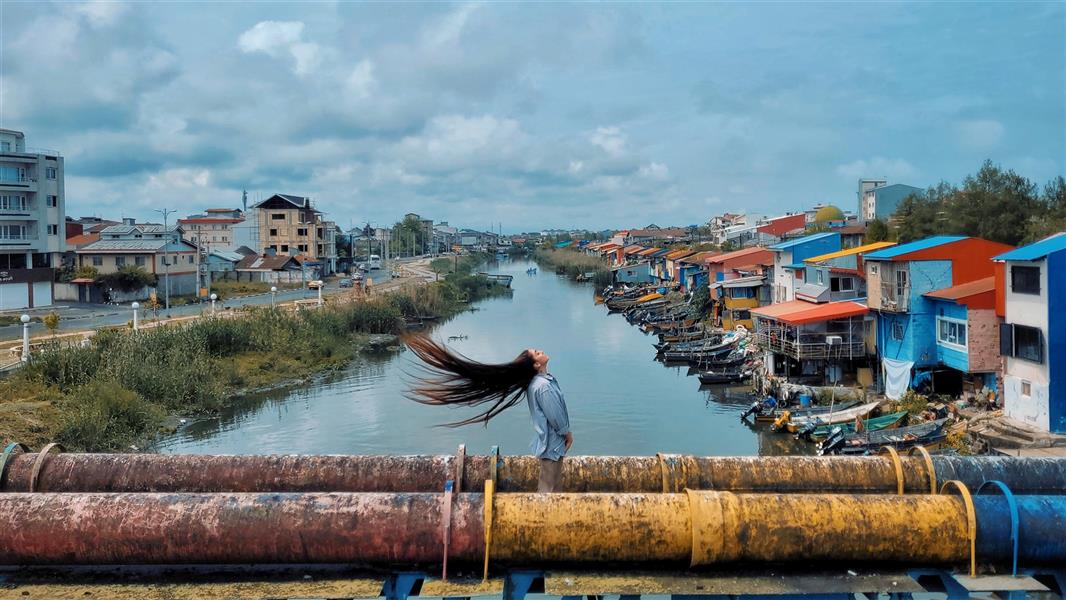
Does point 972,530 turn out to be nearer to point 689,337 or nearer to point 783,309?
point 783,309

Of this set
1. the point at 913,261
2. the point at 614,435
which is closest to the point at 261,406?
the point at 614,435

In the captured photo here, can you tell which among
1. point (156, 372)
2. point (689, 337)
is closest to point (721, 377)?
point (689, 337)

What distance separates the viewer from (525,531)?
393 cm

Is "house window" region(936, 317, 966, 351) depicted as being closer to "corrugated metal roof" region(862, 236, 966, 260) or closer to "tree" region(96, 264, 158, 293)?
"corrugated metal roof" region(862, 236, 966, 260)

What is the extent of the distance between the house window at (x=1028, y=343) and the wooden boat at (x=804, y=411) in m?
4.12

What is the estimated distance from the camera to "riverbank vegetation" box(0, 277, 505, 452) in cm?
1565

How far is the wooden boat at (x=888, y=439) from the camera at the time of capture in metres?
14.8

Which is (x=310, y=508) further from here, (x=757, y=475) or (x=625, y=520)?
(x=757, y=475)

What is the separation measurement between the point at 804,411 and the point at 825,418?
3.65 ft

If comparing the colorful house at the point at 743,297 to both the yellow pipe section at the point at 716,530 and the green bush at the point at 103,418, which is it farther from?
the yellow pipe section at the point at 716,530

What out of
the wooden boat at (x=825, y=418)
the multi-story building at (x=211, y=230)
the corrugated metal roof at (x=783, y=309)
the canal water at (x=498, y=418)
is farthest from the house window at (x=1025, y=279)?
the multi-story building at (x=211, y=230)

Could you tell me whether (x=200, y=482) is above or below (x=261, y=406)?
above

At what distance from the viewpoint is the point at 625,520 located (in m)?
3.96

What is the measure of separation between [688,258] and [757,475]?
43529 mm
